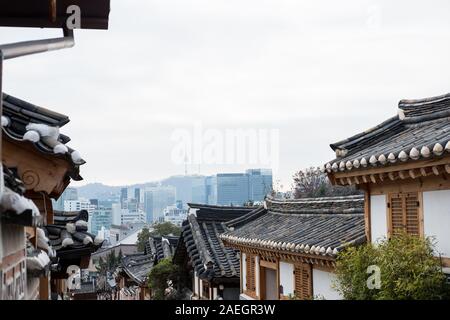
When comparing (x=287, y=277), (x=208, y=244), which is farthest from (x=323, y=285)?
(x=208, y=244)

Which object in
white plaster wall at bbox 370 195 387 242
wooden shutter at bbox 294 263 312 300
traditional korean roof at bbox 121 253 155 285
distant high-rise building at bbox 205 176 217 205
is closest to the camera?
white plaster wall at bbox 370 195 387 242

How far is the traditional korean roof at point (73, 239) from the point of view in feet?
26.5

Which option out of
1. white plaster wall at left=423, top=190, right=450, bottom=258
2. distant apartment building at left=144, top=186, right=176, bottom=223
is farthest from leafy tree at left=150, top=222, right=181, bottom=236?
distant apartment building at left=144, top=186, right=176, bottom=223

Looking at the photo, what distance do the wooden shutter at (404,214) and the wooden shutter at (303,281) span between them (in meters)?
3.36

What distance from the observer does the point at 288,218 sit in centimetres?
1973

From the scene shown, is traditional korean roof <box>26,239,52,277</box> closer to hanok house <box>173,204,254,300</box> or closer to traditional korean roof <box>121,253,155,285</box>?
hanok house <box>173,204,254,300</box>

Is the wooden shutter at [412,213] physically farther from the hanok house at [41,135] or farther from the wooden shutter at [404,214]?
the hanok house at [41,135]

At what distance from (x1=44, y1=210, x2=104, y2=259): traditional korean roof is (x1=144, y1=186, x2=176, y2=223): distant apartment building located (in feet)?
587

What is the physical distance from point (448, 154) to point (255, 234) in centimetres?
1098

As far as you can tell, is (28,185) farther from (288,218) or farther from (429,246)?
(288,218)

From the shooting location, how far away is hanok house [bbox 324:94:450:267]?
9953mm

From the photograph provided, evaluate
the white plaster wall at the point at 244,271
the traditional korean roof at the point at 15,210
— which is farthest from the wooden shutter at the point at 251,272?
the traditional korean roof at the point at 15,210

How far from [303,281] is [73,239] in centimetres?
800
